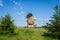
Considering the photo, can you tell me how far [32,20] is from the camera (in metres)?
18.3

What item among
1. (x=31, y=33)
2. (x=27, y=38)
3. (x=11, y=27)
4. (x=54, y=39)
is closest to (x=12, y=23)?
(x=11, y=27)

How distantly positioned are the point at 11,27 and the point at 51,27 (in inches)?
127

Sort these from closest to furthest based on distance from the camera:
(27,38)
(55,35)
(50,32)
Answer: (27,38), (55,35), (50,32)

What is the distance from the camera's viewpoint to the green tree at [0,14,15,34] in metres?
15.3

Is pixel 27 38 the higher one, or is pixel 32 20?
pixel 32 20

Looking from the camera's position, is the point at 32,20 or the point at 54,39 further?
the point at 32,20

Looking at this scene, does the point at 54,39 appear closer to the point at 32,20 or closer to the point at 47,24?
the point at 47,24

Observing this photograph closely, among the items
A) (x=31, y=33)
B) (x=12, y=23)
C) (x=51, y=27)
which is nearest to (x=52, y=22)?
(x=51, y=27)

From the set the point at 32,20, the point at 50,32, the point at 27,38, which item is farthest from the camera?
the point at 32,20

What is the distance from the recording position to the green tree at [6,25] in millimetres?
15281

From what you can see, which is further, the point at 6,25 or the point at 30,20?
the point at 30,20

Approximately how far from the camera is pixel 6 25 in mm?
15344

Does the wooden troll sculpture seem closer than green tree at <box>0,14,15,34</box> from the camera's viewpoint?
No

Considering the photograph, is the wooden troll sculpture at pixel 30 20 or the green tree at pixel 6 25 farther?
the wooden troll sculpture at pixel 30 20
